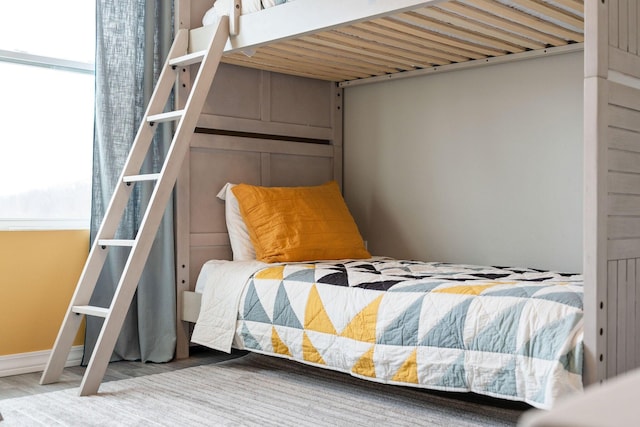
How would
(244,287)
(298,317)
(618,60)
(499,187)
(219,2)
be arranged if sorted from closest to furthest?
1. (618,60)
2. (298,317)
3. (244,287)
4. (219,2)
5. (499,187)

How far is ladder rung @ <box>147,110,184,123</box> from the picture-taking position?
298 centimetres

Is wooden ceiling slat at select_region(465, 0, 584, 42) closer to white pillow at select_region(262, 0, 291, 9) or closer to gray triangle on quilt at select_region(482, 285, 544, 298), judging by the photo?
white pillow at select_region(262, 0, 291, 9)

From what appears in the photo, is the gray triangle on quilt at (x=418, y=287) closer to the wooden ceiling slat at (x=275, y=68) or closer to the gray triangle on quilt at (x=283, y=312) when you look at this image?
the gray triangle on quilt at (x=283, y=312)

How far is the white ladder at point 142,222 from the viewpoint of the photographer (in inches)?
107

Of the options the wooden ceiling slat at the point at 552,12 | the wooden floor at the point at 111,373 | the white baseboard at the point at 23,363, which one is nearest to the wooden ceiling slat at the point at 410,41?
the wooden ceiling slat at the point at 552,12

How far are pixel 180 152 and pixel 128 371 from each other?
0.99 metres

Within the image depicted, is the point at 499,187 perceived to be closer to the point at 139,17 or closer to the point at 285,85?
the point at 285,85

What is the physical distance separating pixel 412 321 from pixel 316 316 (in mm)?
452

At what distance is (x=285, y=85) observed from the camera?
389cm

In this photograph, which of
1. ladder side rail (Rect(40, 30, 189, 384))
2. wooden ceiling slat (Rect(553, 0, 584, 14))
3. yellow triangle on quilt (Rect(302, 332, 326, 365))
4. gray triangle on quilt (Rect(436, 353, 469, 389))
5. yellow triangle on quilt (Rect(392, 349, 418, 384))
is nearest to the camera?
gray triangle on quilt (Rect(436, 353, 469, 389))

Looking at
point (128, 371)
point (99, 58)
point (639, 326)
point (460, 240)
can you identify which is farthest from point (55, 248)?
point (639, 326)

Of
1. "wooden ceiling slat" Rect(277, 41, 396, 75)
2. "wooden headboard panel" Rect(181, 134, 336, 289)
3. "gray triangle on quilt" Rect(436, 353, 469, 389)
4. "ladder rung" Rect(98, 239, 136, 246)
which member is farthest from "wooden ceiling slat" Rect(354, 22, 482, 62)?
"gray triangle on quilt" Rect(436, 353, 469, 389)

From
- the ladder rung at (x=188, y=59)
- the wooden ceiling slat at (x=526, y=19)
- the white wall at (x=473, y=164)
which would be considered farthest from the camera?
the white wall at (x=473, y=164)

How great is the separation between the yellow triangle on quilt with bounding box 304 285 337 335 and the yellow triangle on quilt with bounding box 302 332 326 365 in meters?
0.05
